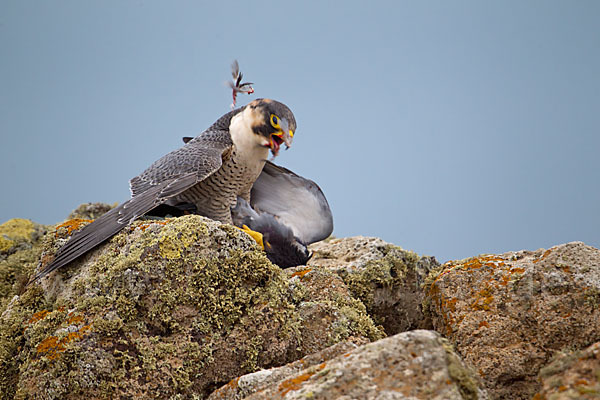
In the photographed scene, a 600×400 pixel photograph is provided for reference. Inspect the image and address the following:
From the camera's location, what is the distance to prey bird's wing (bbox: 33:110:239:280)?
4.17 meters

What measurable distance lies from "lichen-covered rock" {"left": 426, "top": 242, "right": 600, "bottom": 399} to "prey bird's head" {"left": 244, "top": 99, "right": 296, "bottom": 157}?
2.96 meters

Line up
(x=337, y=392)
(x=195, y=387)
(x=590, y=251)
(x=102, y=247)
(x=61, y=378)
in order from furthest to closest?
(x=102, y=247)
(x=590, y=251)
(x=195, y=387)
(x=61, y=378)
(x=337, y=392)

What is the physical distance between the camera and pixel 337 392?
214 centimetres

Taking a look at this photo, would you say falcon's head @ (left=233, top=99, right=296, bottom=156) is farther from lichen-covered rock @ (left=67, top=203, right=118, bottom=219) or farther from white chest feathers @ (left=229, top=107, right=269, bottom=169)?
lichen-covered rock @ (left=67, top=203, right=118, bottom=219)

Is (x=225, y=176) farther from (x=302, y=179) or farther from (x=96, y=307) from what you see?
(x=96, y=307)

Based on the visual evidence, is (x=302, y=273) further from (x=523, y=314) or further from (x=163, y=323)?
(x=523, y=314)

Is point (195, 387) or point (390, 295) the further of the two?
point (390, 295)

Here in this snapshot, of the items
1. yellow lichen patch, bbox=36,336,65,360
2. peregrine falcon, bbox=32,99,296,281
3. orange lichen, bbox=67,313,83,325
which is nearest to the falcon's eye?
peregrine falcon, bbox=32,99,296,281

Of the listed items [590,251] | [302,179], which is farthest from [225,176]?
[590,251]

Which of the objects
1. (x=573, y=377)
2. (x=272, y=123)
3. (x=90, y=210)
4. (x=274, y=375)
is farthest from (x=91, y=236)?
(x=90, y=210)

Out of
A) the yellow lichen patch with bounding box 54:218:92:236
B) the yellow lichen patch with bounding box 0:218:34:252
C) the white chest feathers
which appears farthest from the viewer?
the yellow lichen patch with bounding box 0:218:34:252

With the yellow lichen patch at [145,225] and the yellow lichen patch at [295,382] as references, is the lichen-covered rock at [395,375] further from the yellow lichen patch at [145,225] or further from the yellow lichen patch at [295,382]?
the yellow lichen patch at [145,225]

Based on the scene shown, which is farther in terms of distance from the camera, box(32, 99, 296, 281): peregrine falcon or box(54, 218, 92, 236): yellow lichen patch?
box(32, 99, 296, 281): peregrine falcon

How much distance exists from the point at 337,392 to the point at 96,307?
205 cm
